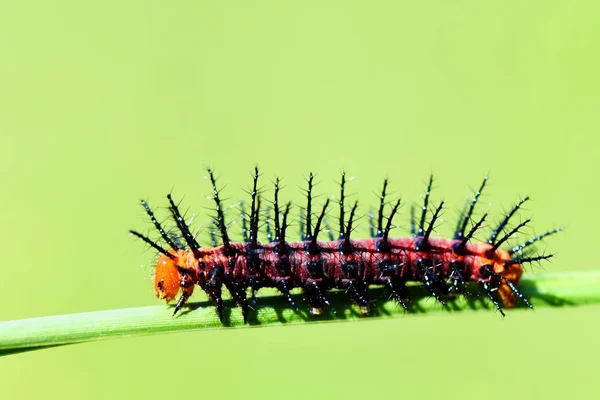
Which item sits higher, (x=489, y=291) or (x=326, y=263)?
(x=326, y=263)

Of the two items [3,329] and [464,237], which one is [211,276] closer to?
[3,329]

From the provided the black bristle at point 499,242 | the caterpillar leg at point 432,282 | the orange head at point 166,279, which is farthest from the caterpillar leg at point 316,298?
the black bristle at point 499,242

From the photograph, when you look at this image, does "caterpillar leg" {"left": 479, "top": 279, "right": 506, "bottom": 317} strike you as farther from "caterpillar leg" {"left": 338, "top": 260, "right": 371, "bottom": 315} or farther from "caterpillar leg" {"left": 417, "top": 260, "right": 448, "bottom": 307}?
"caterpillar leg" {"left": 338, "top": 260, "right": 371, "bottom": 315}

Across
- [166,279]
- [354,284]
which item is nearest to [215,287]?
[166,279]

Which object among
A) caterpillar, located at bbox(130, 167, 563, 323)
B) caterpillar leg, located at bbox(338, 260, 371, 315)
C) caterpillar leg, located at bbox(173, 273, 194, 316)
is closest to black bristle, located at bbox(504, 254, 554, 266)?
caterpillar, located at bbox(130, 167, 563, 323)

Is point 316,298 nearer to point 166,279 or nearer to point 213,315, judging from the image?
point 213,315

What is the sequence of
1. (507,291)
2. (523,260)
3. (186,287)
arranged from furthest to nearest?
(523,260), (507,291), (186,287)

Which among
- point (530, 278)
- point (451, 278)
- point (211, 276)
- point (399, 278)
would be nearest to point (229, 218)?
point (211, 276)
